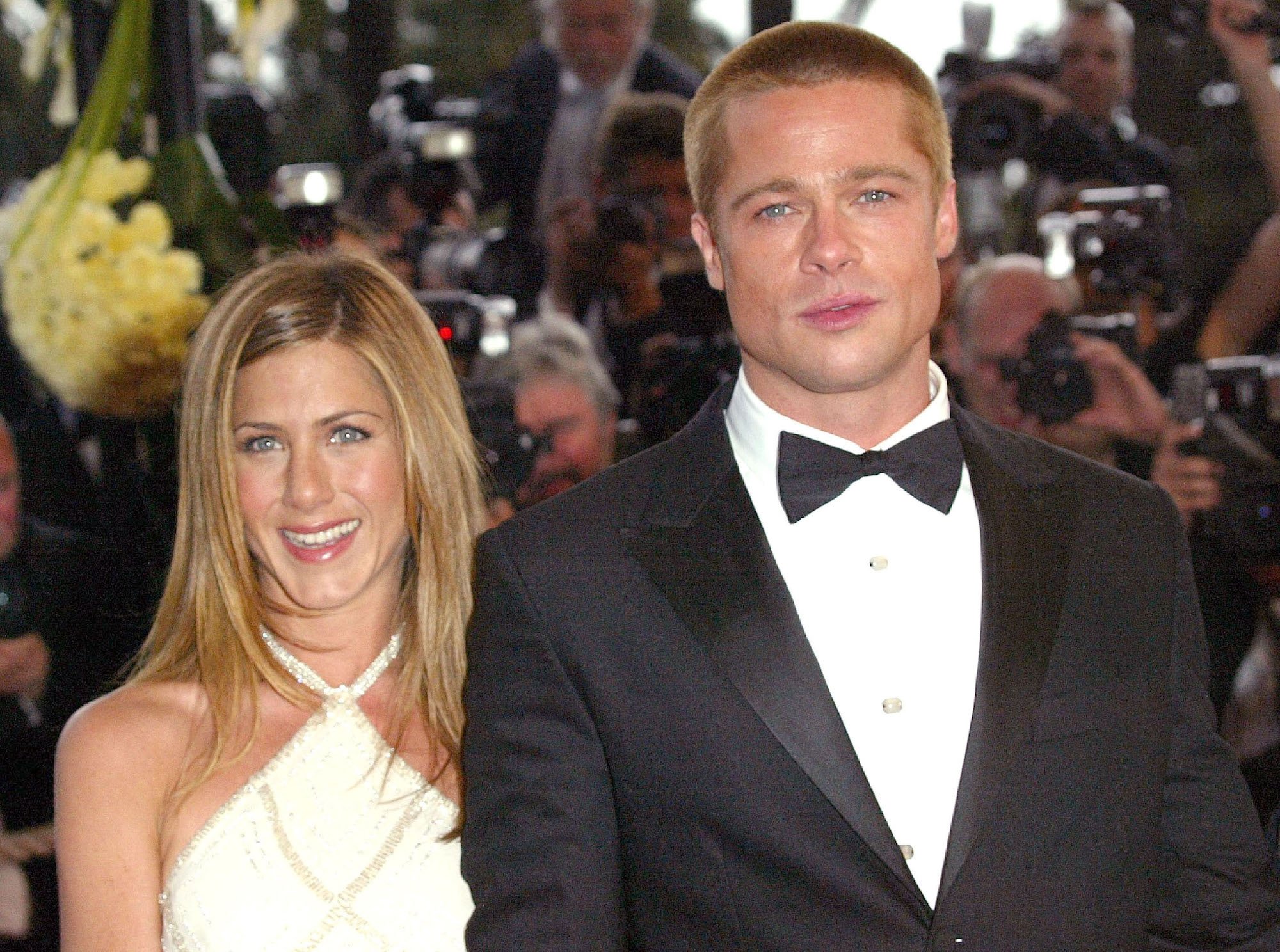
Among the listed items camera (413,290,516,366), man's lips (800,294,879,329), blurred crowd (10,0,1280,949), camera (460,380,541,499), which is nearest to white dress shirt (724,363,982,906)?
man's lips (800,294,879,329)

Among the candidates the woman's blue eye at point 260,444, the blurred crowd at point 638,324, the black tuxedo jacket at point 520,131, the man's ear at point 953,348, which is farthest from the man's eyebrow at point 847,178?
the black tuxedo jacket at point 520,131

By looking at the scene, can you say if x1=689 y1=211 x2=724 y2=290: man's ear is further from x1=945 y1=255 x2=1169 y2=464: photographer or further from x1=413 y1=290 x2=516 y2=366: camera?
x1=945 y1=255 x2=1169 y2=464: photographer

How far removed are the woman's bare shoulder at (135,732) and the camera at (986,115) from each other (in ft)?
6.68

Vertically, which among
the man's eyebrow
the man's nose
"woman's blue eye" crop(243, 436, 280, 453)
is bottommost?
"woman's blue eye" crop(243, 436, 280, 453)

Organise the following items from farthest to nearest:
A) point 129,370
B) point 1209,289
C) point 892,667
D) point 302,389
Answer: point 1209,289
point 129,370
point 302,389
point 892,667

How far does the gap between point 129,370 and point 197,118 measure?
56cm

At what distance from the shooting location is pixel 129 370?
→ 309 cm

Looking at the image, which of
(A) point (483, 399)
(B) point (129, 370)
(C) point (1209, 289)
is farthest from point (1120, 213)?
(B) point (129, 370)

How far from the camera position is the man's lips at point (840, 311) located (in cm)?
156

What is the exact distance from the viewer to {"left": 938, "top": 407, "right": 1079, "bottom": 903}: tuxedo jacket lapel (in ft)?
4.97

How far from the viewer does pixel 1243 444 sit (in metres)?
3.12

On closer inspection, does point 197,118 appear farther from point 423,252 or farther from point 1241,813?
point 1241,813

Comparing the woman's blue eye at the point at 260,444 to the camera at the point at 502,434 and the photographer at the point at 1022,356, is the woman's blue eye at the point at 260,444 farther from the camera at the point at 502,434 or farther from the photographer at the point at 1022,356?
the photographer at the point at 1022,356

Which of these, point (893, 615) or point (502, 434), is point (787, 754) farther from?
point (502, 434)
